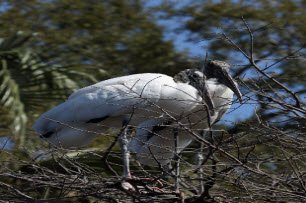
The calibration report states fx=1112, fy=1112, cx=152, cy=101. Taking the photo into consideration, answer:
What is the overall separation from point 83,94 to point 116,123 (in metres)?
0.31

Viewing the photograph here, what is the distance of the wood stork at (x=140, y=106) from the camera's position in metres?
7.04

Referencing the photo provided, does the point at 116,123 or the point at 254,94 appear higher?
the point at 254,94

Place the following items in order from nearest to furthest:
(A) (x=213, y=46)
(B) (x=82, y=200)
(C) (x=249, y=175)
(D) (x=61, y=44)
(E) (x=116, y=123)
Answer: (C) (x=249, y=175), (B) (x=82, y=200), (E) (x=116, y=123), (A) (x=213, y=46), (D) (x=61, y=44)

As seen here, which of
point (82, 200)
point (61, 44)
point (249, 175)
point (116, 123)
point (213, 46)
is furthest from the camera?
point (61, 44)

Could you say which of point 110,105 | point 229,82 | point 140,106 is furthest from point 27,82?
point 229,82

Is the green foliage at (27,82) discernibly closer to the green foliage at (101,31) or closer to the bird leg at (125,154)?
the bird leg at (125,154)

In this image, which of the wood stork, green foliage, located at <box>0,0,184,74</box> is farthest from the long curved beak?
green foliage, located at <box>0,0,184,74</box>

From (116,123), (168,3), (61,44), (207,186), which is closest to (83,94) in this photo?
(116,123)

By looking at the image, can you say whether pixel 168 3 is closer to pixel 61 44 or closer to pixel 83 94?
pixel 61 44

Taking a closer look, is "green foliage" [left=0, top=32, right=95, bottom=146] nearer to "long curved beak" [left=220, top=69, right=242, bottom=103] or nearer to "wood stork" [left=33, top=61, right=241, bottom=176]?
"wood stork" [left=33, top=61, right=241, bottom=176]

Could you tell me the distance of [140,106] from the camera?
703 centimetres

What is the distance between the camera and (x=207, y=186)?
5668 millimetres

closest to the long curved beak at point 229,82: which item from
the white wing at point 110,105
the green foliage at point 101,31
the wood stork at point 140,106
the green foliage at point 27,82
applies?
the wood stork at point 140,106

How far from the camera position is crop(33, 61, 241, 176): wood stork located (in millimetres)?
7039
